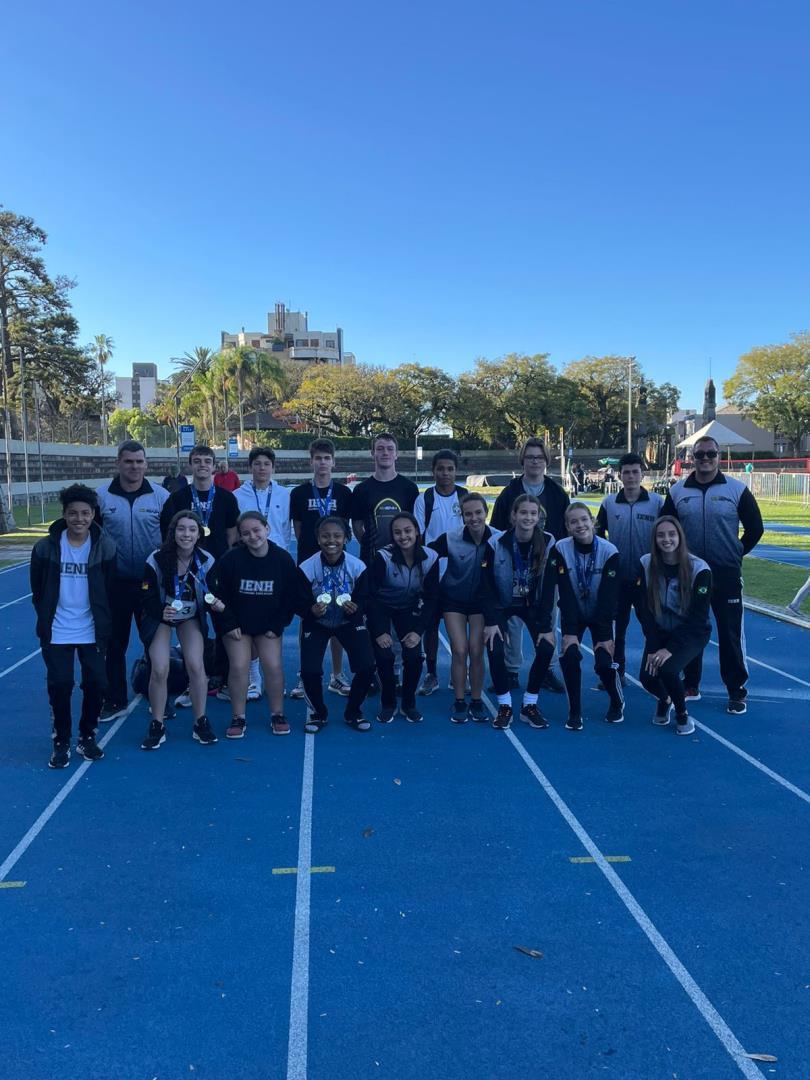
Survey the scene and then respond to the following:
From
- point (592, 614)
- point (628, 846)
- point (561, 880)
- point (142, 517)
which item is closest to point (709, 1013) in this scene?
point (561, 880)

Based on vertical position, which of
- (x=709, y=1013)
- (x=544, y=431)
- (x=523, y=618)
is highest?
(x=544, y=431)

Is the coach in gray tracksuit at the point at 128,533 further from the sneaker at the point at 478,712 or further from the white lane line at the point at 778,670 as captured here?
the white lane line at the point at 778,670

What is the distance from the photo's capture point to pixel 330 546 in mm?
5578

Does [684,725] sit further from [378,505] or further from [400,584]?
[378,505]

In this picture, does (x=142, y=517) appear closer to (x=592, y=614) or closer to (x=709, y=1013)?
(x=592, y=614)

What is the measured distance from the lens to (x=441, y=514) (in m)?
6.54

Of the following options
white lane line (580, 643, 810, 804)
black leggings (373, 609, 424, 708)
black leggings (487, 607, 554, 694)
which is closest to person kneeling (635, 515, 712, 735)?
white lane line (580, 643, 810, 804)

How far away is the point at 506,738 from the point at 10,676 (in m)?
4.63

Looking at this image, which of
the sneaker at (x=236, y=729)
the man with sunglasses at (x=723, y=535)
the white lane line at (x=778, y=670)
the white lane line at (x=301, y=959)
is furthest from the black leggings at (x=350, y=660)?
the white lane line at (x=778, y=670)

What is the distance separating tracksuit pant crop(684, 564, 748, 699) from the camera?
5867mm

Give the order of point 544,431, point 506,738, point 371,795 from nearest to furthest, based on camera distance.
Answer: point 371,795, point 506,738, point 544,431

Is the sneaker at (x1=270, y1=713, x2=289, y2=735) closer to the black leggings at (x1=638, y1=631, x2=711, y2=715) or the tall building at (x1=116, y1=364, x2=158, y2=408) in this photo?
the black leggings at (x1=638, y1=631, x2=711, y2=715)

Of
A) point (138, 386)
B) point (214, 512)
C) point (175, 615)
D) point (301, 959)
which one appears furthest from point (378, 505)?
point (138, 386)

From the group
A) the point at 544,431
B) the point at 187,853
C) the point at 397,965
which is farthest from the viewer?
the point at 544,431
